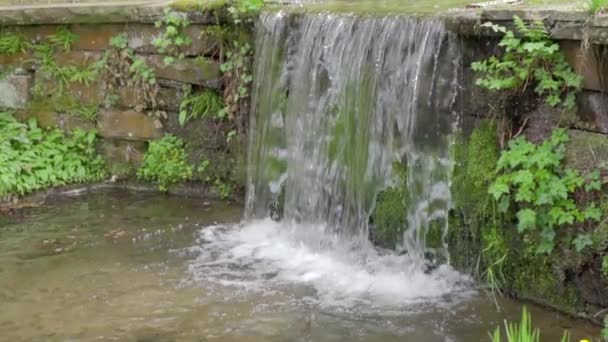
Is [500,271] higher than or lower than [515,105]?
lower

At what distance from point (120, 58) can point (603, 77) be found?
4.30 metres

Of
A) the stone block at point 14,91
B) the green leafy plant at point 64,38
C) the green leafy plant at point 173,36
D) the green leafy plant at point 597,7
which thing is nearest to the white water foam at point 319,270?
the green leafy plant at point 173,36

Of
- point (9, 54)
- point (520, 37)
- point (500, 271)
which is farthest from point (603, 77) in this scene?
point (9, 54)

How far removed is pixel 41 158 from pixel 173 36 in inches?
61.8

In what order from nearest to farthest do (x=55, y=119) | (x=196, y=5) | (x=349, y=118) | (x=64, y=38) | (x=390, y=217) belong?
(x=390, y=217) → (x=349, y=118) → (x=196, y=5) → (x=64, y=38) → (x=55, y=119)

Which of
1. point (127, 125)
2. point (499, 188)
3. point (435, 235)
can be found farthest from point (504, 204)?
point (127, 125)

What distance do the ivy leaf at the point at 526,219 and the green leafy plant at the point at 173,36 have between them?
11.3ft

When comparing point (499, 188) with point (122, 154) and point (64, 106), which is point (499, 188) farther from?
point (64, 106)

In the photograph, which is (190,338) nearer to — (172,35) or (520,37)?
(520,37)

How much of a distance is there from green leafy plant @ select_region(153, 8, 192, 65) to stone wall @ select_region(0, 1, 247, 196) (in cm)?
2

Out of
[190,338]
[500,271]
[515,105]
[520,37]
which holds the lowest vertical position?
[190,338]

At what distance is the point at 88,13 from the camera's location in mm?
7312

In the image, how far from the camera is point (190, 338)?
4500 millimetres

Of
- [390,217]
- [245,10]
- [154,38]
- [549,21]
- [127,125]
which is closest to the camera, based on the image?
[549,21]
